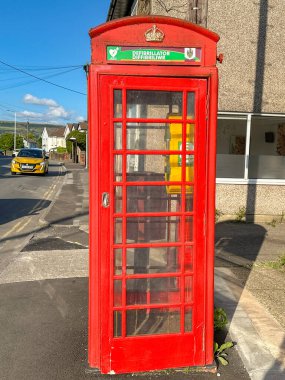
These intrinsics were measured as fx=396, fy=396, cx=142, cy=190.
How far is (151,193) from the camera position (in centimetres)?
314

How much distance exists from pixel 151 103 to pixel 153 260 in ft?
4.09

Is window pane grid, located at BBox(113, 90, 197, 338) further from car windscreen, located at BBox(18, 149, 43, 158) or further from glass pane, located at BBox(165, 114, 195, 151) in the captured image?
car windscreen, located at BBox(18, 149, 43, 158)

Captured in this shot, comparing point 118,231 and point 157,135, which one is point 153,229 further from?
point 157,135

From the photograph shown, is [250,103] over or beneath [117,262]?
over

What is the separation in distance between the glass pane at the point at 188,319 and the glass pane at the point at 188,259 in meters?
0.33

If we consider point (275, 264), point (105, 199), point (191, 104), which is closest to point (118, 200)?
point (105, 199)

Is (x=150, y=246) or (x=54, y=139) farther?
(x=54, y=139)

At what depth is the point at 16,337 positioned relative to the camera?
12.6ft

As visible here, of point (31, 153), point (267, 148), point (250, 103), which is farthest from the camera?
point (31, 153)

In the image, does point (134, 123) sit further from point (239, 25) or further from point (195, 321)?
point (239, 25)

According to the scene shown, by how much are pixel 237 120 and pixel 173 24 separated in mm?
7229

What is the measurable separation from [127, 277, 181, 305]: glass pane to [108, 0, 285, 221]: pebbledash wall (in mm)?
6845

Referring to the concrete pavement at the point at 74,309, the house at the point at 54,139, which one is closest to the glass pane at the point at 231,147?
the concrete pavement at the point at 74,309

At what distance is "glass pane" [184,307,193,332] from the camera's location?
10.5 feet
